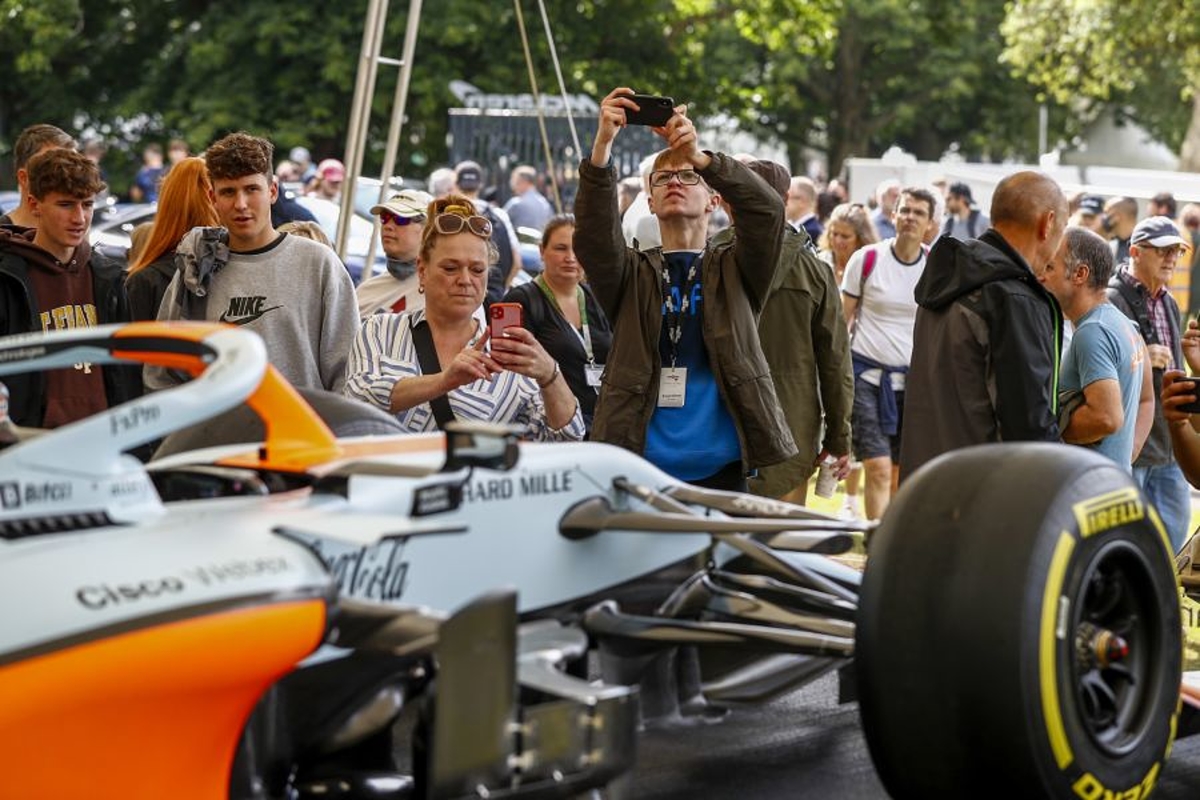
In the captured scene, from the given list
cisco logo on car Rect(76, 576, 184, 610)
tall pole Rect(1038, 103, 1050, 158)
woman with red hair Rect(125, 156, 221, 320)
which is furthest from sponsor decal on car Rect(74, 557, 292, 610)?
tall pole Rect(1038, 103, 1050, 158)

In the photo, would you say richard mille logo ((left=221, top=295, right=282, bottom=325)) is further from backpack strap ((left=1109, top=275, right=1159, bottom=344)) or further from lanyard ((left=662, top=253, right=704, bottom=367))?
backpack strap ((left=1109, top=275, right=1159, bottom=344))

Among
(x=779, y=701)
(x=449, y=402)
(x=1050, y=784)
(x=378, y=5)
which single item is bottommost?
(x=779, y=701)

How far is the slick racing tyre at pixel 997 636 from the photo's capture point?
4.04 meters

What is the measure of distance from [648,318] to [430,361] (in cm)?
72

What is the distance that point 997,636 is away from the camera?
4027mm

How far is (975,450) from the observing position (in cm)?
443

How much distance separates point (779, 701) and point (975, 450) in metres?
2.02

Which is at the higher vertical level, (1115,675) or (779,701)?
(1115,675)

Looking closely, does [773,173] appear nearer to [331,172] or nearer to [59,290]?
[59,290]

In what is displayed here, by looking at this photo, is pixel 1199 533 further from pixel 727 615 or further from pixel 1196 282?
pixel 1196 282

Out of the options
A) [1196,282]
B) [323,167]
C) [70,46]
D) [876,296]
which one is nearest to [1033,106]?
[70,46]

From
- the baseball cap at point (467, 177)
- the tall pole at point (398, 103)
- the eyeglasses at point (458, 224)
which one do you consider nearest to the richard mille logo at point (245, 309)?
the eyeglasses at point (458, 224)

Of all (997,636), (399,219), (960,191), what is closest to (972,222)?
(960,191)

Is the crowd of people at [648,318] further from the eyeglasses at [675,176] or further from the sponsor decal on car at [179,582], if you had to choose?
the sponsor decal on car at [179,582]
